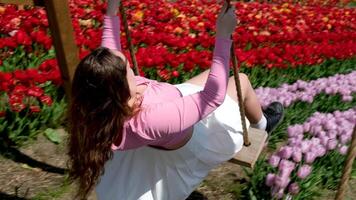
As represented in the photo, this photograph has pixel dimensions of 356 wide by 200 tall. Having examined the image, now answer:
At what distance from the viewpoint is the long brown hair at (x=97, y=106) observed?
5.72ft

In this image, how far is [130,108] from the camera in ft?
6.00

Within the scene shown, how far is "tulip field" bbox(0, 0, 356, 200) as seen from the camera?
2789mm

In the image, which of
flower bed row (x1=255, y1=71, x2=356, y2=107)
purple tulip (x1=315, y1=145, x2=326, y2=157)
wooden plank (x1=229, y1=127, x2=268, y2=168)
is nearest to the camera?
wooden plank (x1=229, y1=127, x2=268, y2=168)

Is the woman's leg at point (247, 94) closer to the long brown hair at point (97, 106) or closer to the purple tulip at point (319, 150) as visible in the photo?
the purple tulip at point (319, 150)

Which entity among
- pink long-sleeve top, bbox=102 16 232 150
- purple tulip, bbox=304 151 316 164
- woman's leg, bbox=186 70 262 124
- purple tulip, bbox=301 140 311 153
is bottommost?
purple tulip, bbox=304 151 316 164

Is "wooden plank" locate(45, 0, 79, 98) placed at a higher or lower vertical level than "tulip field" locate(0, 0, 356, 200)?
higher

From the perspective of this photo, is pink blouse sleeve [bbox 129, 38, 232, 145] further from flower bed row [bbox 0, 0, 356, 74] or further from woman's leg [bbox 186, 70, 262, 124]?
flower bed row [bbox 0, 0, 356, 74]

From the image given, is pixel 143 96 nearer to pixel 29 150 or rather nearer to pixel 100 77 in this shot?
pixel 100 77

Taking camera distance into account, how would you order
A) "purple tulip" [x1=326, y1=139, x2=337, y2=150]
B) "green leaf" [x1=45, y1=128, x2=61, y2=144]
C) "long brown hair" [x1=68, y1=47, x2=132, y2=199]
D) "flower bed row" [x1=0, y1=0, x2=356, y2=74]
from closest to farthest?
"long brown hair" [x1=68, y1=47, x2=132, y2=199] → "purple tulip" [x1=326, y1=139, x2=337, y2=150] → "green leaf" [x1=45, y1=128, x2=61, y2=144] → "flower bed row" [x1=0, y1=0, x2=356, y2=74]

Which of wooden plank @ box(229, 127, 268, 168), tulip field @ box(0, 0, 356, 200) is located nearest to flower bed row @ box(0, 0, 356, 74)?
tulip field @ box(0, 0, 356, 200)

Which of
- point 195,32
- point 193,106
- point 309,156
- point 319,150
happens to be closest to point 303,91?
point 319,150

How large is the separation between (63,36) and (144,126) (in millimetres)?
622

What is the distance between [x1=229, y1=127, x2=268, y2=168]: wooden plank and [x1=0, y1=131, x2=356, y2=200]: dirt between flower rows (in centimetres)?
59

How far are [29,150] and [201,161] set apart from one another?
1.46m
